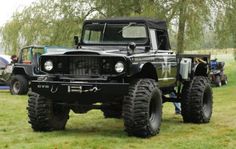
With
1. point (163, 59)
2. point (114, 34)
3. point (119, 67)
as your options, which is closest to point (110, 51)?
point (119, 67)

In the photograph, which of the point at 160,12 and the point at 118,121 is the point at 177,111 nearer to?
the point at 118,121

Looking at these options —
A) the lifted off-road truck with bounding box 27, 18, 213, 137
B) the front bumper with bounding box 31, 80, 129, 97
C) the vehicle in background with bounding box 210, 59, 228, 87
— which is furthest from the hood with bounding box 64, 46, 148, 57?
the vehicle in background with bounding box 210, 59, 228, 87

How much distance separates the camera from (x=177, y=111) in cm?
1294

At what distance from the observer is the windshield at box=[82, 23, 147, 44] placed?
10148mm

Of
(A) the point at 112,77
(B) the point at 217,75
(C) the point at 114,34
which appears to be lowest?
(B) the point at 217,75

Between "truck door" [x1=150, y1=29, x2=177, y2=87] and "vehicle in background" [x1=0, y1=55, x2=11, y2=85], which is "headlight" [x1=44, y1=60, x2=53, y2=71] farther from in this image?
"vehicle in background" [x1=0, y1=55, x2=11, y2=85]

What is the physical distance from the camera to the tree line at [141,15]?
78.1 feet

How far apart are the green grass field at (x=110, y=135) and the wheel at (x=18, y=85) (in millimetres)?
6892

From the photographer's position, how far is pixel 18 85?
19.8 meters

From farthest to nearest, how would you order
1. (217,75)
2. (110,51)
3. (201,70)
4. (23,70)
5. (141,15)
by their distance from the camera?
(217,75) < (141,15) < (23,70) < (201,70) < (110,51)

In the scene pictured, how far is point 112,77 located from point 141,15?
15.8 meters

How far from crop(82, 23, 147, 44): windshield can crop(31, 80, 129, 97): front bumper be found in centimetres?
194

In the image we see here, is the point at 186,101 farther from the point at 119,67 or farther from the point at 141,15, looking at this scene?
the point at 141,15

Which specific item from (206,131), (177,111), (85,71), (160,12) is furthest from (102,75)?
(160,12)
